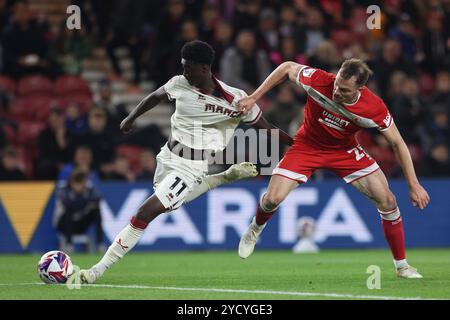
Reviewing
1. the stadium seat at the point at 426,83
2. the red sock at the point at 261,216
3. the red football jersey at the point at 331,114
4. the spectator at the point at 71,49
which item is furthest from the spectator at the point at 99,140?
the red football jersey at the point at 331,114

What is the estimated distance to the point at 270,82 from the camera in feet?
33.4

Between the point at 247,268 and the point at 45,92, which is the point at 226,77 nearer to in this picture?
the point at 45,92

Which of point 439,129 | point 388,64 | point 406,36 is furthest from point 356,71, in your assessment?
point 406,36

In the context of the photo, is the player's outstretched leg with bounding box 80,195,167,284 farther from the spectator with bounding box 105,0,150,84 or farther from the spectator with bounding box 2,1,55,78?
the spectator with bounding box 105,0,150,84

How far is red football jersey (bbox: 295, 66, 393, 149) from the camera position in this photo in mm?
9883

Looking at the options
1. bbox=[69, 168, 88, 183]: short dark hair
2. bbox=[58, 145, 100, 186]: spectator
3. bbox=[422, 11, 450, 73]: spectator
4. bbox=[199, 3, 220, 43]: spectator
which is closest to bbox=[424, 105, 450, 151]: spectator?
bbox=[422, 11, 450, 73]: spectator

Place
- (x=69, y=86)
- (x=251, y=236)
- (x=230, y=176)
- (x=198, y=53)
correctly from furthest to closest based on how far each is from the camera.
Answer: (x=69, y=86) → (x=251, y=236) → (x=230, y=176) → (x=198, y=53)

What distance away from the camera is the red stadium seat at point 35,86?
19.0 meters

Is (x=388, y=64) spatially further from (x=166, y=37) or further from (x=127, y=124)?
(x=127, y=124)

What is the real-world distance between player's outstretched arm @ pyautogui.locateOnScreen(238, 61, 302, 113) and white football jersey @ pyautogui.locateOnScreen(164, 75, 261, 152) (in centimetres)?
28

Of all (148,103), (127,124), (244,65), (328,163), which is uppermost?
(148,103)

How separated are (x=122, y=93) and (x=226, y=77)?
2.85 meters

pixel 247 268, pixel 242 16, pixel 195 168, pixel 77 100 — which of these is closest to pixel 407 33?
pixel 242 16

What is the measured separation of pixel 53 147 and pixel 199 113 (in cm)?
759
